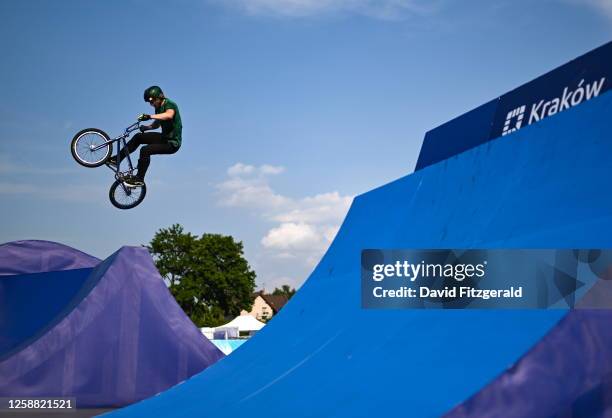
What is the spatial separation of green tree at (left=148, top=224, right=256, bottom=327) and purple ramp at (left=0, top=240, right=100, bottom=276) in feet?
185

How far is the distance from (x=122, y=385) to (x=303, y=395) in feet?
36.2

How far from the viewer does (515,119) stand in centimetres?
1321

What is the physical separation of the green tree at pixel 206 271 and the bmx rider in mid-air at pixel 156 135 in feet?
231

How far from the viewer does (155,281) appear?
67.2 feet

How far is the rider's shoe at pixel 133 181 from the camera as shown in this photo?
41.1 ft

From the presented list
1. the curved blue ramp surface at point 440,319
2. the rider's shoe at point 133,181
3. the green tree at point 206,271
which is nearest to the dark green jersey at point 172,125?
the rider's shoe at point 133,181

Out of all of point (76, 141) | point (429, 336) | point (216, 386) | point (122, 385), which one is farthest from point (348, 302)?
point (122, 385)

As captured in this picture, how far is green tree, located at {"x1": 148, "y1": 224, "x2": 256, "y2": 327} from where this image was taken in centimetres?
8269

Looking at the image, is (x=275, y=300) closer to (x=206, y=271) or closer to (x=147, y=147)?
(x=206, y=271)

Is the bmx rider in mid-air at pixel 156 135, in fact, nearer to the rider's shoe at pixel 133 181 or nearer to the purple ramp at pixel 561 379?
the rider's shoe at pixel 133 181

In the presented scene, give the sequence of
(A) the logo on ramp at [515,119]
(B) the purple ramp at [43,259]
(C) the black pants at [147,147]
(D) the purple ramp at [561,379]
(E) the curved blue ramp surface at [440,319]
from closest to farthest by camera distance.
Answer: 1. (D) the purple ramp at [561,379]
2. (E) the curved blue ramp surface at [440,319]
3. (C) the black pants at [147,147]
4. (A) the logo on ramp at [515,119]
5. (B) the purple ramp at [43,259]

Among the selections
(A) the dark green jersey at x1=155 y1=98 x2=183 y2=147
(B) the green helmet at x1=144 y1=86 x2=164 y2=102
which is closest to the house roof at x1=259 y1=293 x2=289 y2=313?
(A) the dark green jersey at x1=155 y1=98 x2=183 y2=147

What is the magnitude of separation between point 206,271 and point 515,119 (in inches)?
2846

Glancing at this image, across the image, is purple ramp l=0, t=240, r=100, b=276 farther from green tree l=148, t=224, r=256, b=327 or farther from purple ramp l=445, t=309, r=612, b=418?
green tree l=148, t=224, r=256, b=327
